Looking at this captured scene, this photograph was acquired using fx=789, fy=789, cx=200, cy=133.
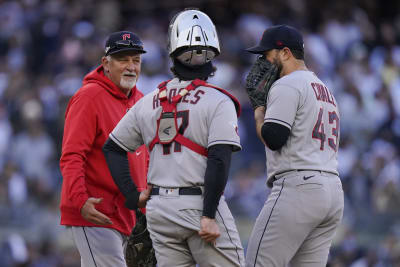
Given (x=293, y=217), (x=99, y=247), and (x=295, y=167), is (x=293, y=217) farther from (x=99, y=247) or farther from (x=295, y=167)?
(x=99, y=247)

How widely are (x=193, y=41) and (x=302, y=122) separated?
2.92 ft

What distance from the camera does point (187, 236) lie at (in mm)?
4758

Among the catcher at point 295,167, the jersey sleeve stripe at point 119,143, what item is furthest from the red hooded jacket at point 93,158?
the catcher at point 295,167

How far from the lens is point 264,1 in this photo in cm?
1596

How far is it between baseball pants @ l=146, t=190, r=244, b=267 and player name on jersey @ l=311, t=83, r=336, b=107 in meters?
1.00

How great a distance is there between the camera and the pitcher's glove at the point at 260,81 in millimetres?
5238

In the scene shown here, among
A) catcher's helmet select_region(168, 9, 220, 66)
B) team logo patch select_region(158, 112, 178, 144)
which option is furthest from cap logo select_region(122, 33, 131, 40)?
team logo patch select_region(158, 112, 178, 144)

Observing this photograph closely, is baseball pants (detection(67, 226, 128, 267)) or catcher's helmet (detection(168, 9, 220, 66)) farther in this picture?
baseball pants (detection(67, 226, 128, 267))

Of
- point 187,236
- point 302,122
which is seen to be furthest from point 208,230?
point 302,122

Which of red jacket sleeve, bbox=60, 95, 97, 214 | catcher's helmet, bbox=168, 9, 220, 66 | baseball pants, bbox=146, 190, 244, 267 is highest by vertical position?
catcher's helmet, bbox=168, 9, 220, 66

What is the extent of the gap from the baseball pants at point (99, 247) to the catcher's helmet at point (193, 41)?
141 cm

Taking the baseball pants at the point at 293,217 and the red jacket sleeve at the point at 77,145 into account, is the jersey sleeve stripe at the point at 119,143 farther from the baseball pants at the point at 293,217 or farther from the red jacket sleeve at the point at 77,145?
the baseball pants at the point at 293,217

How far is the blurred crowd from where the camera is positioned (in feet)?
37.1

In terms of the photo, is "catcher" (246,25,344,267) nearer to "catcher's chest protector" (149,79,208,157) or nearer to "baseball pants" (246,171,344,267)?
"baseball pants" (246,171,344,267)
